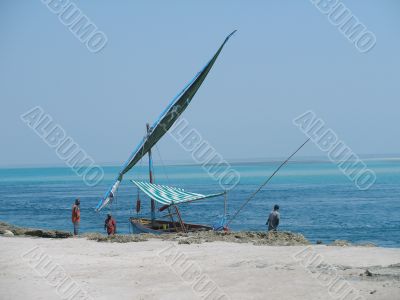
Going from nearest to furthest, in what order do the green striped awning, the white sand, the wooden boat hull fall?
1. the white sand
2. the green striped awning
3. the wooden boat hull

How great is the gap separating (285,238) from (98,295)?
283 inches

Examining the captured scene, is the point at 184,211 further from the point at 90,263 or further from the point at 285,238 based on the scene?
the point at 90,263

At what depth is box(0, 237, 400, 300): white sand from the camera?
33.8 feet

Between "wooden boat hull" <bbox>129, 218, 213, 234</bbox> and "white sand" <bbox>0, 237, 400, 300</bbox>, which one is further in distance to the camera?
"wooden boat hull" <bbox>129, 218, 213, 234</bbox>

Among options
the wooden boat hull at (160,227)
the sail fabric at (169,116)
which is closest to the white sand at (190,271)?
the wooden boat hull at (160,227)

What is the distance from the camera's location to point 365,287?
33.4ft

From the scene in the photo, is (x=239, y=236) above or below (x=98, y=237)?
above

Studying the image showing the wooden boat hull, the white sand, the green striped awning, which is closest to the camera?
the white sand

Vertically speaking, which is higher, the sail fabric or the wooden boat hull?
the sail fabric

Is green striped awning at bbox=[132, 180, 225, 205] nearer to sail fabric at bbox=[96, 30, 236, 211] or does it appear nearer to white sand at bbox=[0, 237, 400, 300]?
sail fabric at bbox=[96, 30, 236, 211]

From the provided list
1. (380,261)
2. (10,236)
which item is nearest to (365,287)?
(380,261)

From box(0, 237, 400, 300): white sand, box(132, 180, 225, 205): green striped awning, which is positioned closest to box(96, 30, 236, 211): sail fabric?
box(132, 180, 225, 205): green striped awning

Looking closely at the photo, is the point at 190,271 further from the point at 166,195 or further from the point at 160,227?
the point at 160,227

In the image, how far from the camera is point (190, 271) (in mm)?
11930
